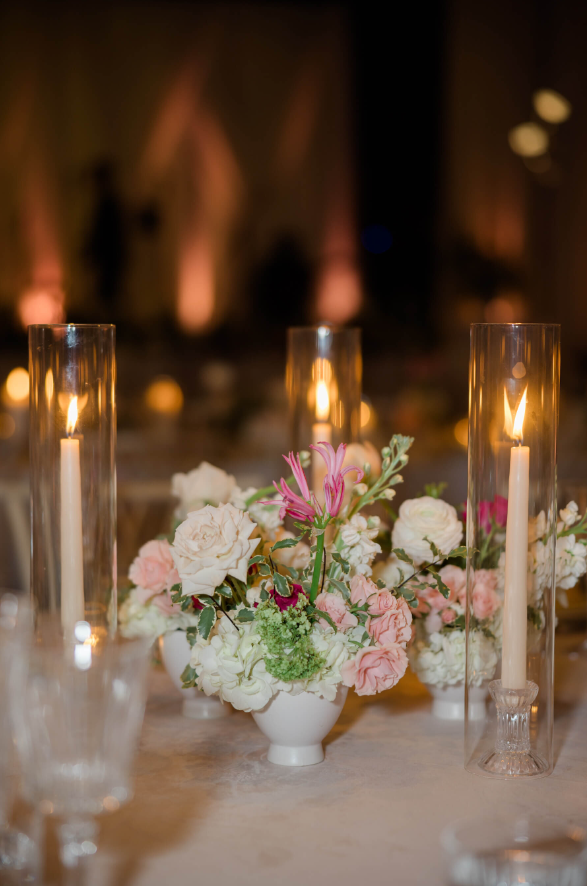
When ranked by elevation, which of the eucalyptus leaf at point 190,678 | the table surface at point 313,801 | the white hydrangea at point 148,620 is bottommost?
the table surface at point 313,801

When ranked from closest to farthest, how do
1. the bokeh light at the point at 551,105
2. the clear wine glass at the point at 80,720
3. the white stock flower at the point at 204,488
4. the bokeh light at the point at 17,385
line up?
the clear wine glass at the point at 80,720 → the white stock flower at the point at 204,488 → the bokeh light at the point at 17,385 → the bokeh light at the point at 551,105

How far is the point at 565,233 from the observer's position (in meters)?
6.36

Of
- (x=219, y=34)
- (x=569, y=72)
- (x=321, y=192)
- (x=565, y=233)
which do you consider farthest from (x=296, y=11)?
(x=565, y=233)

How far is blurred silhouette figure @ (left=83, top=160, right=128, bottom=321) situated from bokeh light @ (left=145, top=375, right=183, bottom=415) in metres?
0.50

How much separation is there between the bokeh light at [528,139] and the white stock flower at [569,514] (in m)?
5.51

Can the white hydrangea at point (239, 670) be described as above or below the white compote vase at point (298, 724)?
above

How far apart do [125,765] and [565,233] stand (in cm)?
618

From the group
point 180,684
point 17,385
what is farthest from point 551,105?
point 180,684

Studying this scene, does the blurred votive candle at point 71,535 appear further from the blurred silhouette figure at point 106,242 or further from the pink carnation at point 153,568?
the blurred silhouette figure at point 106,242

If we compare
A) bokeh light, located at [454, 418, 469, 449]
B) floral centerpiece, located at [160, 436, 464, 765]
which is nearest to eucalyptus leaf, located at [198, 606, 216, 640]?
floral centerpiece, located at [160, 436, 464, 765]

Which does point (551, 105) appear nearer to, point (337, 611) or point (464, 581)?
point (464, 581)

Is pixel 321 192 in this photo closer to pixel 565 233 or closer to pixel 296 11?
pixel 296 11

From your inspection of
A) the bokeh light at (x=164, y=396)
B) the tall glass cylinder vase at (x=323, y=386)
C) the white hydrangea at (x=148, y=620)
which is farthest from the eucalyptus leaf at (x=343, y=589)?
the bokeh light at (x=164, y=396)

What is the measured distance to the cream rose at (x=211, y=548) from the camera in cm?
95
